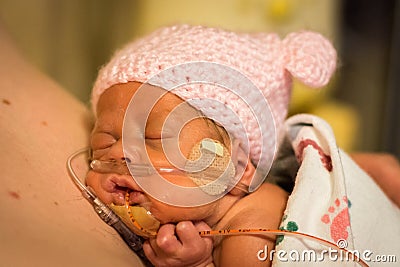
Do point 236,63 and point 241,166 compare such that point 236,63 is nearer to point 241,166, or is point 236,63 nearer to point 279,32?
point 241,166

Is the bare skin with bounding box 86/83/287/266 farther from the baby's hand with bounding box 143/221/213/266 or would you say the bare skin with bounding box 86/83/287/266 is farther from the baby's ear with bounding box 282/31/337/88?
the baby's ear with bounding box 282/31/337/88

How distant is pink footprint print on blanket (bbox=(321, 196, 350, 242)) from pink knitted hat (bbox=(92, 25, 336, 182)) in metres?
0.17

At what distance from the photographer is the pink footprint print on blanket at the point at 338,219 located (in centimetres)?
86

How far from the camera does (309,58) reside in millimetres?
995

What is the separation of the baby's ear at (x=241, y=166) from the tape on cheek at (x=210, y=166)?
2cm

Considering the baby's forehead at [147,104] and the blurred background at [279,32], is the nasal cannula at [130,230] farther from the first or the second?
the blurred background at [279,32]

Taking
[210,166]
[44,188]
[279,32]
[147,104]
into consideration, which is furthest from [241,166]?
[279,32]

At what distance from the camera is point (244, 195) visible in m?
0.94

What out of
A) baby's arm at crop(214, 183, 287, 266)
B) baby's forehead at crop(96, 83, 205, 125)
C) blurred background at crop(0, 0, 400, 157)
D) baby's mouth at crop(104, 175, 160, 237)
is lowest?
blurred background at crop(0, 0, 400, 157)

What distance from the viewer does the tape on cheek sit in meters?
0.86

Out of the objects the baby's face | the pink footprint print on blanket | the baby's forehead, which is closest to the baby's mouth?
the baby's face

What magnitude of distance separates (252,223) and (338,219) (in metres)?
0.13

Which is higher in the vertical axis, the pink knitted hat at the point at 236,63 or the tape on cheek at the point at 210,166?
the pink knitted hat at the point at 236,63

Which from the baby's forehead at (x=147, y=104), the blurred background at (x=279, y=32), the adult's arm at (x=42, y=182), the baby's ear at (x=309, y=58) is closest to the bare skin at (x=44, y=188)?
the adult's arm at (x=42, y=182)
